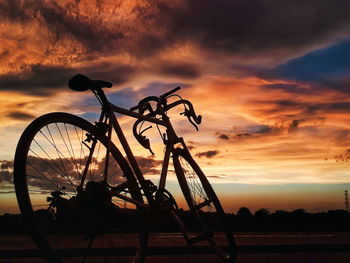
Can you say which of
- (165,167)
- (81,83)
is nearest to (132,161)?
(165,167)

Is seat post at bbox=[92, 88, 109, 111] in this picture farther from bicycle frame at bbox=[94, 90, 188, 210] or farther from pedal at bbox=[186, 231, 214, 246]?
pedal at bbox=[186, 231, 214, 246]

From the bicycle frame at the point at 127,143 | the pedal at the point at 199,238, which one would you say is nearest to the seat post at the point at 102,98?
the bicycle frame at the point at 127,143

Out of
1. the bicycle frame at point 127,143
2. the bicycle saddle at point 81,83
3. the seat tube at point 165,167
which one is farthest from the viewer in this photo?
the seat tube at point 165,167

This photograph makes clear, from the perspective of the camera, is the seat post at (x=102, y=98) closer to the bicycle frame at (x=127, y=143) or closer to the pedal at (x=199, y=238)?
the bicycle frame at (x=127, y=143)

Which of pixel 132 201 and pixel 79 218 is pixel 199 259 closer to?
pixel 132 201

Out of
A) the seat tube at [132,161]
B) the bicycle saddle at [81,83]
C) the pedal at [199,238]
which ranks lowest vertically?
the pedal at [199,238]

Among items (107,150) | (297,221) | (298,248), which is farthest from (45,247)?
(297,221)

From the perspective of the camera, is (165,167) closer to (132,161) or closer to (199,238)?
(132,161)

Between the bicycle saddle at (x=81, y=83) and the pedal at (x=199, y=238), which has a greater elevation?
the bicycle saddle at (x=81, y=83)

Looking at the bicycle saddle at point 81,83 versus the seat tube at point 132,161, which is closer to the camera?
the bicycle saddle at point 81,83

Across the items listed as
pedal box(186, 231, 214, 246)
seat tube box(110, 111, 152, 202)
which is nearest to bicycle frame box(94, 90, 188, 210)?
seat tube box(110, 111, 152, 202)

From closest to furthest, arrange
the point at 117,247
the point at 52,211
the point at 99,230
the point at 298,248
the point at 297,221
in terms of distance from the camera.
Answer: the point at 52,211 → the point at 99,230 → the point at 117,247 → the point at 298,248 → the point at 297,221

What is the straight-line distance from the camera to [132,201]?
3.99 meters

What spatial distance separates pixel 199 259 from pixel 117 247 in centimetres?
156
